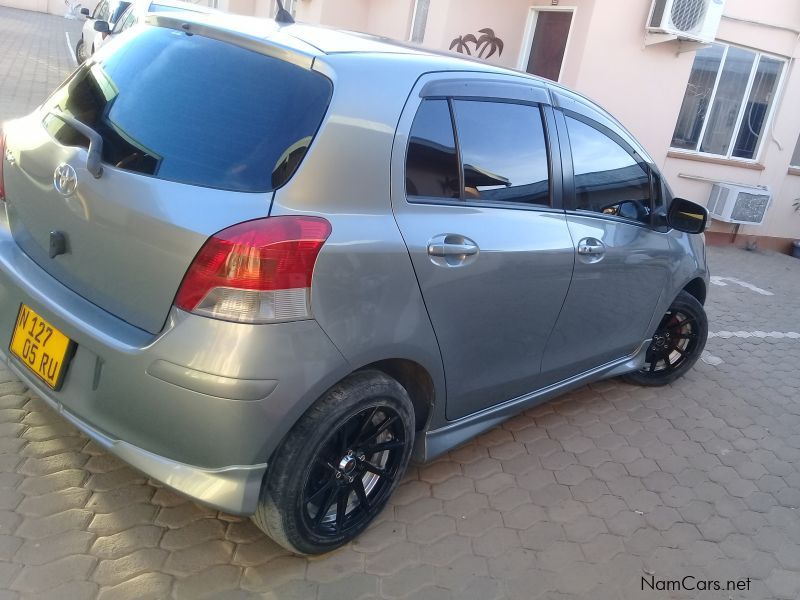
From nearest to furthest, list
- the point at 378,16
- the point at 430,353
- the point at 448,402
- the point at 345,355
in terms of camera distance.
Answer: the point at 345,355 → the point at 430,353 → the point at 448,402 → the point at 378,16

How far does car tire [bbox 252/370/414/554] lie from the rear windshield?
0.78 m

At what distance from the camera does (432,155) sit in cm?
262

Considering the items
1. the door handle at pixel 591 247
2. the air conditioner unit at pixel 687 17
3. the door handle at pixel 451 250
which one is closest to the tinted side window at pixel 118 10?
the air conditioner unit at pixel 687 17

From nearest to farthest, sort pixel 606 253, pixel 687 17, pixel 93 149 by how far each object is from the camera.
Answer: pixel 93 149, pixel 606 253, pixel 687 17

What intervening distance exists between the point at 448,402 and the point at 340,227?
3.30 ft

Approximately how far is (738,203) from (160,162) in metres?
9.17

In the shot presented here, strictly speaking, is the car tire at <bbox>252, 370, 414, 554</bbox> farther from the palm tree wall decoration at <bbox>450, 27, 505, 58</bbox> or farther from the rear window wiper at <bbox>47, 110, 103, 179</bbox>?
the palm tree wall decoration at <bbox>450, 27, 505, 58</bbox>

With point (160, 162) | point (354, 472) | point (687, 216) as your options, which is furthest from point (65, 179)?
point (687, 216)

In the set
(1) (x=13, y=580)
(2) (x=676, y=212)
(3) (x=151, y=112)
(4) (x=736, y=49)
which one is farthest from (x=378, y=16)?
(1) (x=13, y=580)

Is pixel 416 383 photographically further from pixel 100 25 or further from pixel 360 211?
pixel 100 25

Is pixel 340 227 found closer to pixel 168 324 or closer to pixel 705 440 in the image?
pixel 168 324

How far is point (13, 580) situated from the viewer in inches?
89.3

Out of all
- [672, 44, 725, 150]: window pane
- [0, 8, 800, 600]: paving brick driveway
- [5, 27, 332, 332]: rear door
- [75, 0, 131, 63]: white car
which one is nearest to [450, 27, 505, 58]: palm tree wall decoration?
[672, 44, 725, 150]: window pane

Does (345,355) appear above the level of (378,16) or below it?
below
